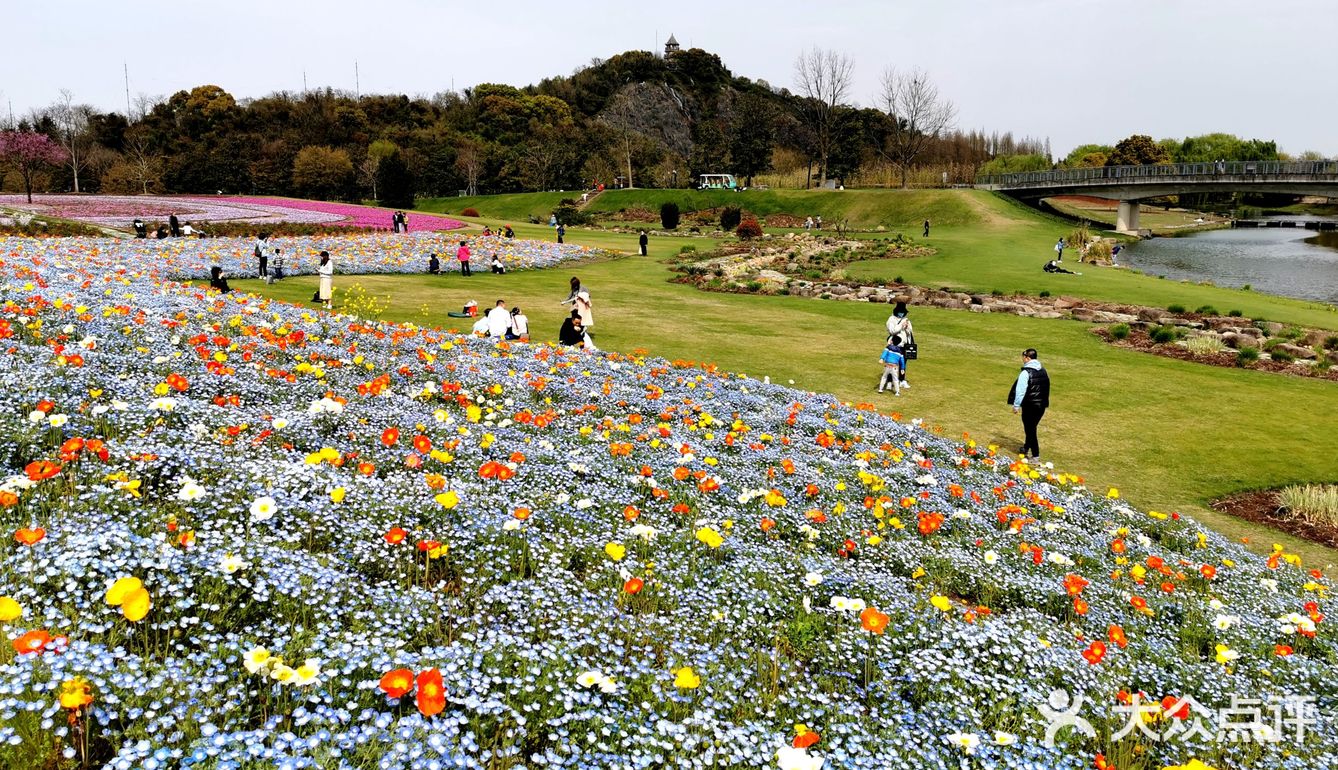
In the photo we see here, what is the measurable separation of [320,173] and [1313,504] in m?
90.9

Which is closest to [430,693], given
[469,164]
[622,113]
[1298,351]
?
[1298,351]

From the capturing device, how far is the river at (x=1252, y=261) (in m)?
44.0

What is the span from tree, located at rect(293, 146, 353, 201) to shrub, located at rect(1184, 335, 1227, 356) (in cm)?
8400

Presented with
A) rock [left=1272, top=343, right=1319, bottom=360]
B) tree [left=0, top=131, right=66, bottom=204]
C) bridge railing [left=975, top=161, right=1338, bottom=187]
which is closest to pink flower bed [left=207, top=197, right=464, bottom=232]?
tree [left=0, top=131, right=66, bottom=204]

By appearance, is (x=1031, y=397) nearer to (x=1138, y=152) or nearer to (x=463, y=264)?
(x=463, y=264)

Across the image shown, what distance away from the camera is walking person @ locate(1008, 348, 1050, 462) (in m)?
12.8

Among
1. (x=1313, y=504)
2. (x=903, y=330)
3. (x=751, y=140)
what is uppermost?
(x=751, y=140)

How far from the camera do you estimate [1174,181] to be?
2781 inches

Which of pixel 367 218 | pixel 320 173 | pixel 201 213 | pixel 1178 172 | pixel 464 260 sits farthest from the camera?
pixel 320 173

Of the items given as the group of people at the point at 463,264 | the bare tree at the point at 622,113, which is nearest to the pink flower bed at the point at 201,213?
the group of people at the point at 463,264

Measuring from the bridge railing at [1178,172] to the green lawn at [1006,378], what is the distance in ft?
186

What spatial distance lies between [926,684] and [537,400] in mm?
6589

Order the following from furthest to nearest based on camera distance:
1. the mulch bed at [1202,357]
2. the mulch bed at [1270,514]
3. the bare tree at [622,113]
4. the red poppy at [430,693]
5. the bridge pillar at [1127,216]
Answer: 1. the bare tree at [622,113]
2. the bridge pillar at [1127,216]
3. the mulch bed at [1202,357]
4. the mulch bed at [1270,514]
5. the red poppy at [430,693]

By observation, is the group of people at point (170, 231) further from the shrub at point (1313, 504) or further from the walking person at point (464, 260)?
the shrub at point (1313, 504)
